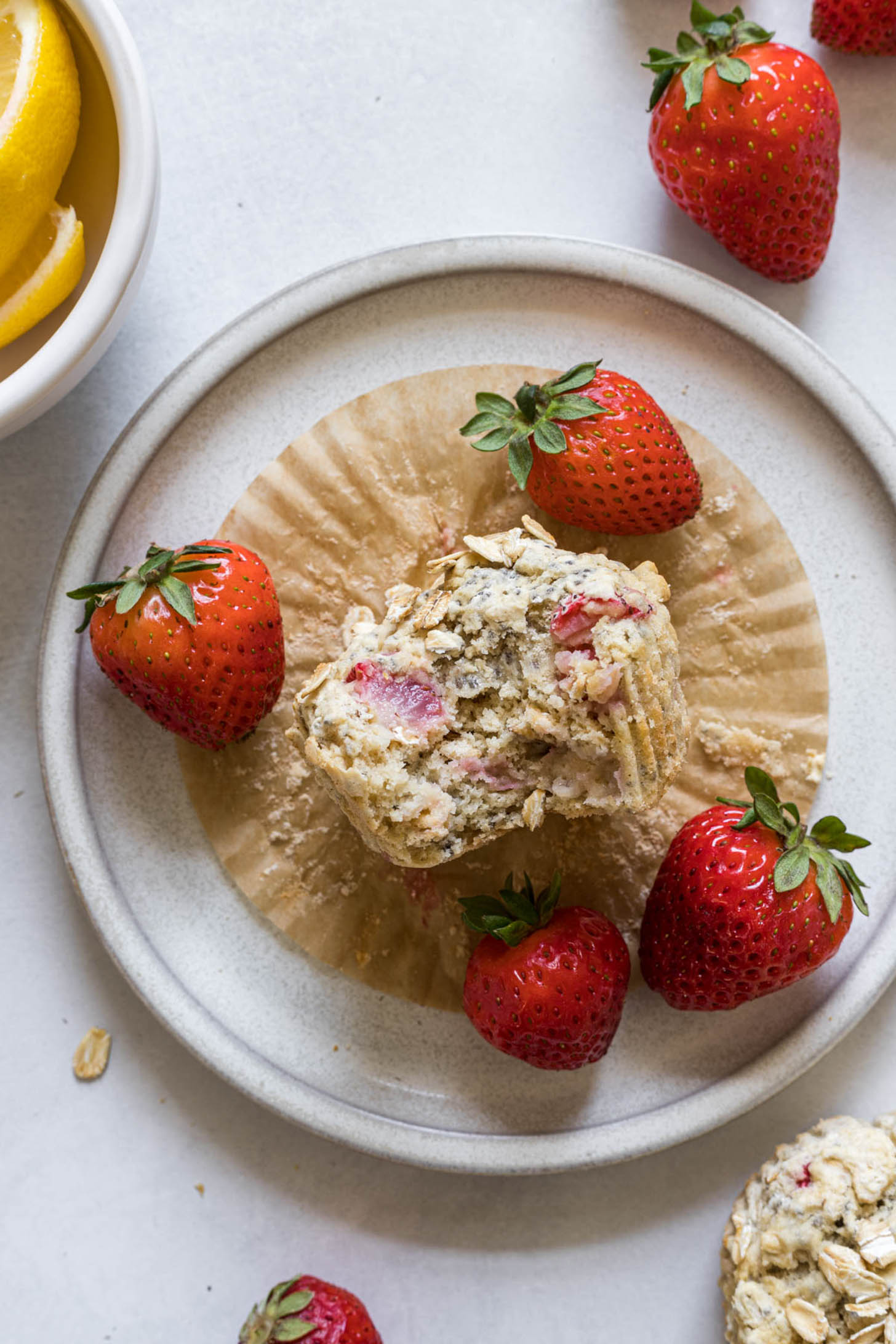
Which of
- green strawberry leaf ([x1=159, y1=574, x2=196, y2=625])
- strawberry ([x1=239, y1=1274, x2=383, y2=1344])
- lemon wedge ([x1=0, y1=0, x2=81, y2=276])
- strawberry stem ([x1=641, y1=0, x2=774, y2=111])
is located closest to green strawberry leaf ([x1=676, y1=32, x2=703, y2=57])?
strawberry stem ([x1=641, y1=0, x2=774, y2=111])

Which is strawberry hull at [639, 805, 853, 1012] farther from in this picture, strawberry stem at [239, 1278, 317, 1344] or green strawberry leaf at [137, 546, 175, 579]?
green strawberry leaf at [137, 546, 175, 579]

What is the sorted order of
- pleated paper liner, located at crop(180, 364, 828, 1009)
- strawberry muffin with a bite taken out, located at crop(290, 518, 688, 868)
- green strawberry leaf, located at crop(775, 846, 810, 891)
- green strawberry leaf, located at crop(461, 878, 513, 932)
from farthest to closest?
1. pleated paper liner, located at crop(180, 364, 828, 1009)
2. green strawberry leaf, located at crop(461, 878, 513, 932)
3. green strawberry leaf, located at crop(775, 846, 810, 891)
4. strawberry muffin with a bite taken out, located at crop(290, 518, 688, 868)

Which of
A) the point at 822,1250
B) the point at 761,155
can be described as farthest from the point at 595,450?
the point at 822,1250

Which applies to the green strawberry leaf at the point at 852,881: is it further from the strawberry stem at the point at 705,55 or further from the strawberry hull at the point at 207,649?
the strawberry stem at the point at 705,55

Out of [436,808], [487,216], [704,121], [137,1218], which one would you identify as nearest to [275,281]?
[487,216]

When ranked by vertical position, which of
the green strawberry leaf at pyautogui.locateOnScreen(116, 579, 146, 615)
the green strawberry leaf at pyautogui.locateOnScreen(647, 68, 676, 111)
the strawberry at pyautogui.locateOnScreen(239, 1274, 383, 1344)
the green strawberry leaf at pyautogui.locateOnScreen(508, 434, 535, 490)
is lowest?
the strawberry at pyautogui.locateOnScreen(239, 1274, 383, 1344)

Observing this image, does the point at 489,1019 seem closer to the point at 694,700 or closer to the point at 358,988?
the point at 358,988
